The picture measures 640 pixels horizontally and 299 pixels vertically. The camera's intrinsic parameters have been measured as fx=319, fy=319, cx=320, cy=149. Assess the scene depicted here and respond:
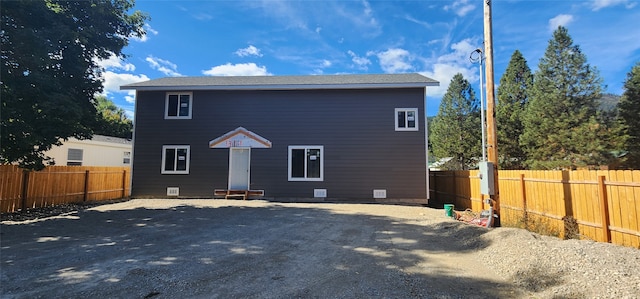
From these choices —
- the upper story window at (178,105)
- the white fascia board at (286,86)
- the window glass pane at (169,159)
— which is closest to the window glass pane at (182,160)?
the window glass pane at (169,159)

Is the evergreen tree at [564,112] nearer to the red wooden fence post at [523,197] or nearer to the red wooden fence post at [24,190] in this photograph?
the red wooden fence post at [523,197]

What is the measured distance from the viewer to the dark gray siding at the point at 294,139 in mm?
13523

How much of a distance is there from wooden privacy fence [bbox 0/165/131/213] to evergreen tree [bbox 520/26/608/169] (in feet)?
73.2

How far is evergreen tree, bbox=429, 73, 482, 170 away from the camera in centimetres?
2606

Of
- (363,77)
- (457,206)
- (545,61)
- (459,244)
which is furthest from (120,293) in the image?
(545,61)

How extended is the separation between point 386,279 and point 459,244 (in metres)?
2.63

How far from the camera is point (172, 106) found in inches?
572

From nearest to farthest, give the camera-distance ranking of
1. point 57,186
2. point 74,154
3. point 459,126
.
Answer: point 57,186
point 74,154
point 459,126

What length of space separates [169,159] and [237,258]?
1068cm

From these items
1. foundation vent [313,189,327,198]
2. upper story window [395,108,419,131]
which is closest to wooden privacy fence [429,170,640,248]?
upper story window [395,108,419,131]

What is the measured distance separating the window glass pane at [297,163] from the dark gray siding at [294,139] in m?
0.35

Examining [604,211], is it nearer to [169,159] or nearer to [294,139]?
[294,139]

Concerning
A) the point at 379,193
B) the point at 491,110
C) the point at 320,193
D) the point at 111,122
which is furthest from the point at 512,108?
the point at 111,122

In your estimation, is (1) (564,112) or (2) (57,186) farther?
(1) (564,112)
